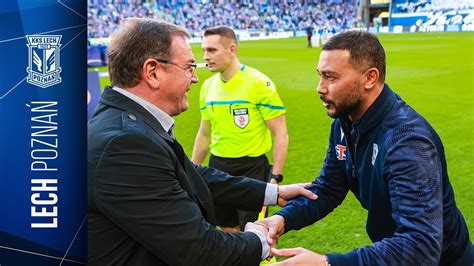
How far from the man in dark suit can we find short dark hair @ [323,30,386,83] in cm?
70

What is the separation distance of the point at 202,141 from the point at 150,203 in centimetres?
369

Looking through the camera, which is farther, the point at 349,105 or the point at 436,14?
the point at 436,14

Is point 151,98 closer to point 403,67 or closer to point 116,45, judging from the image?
point 116,45

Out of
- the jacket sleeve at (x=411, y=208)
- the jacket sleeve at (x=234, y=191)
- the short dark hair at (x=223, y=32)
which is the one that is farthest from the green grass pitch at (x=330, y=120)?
the jacket sleeve at (x=411, y=208)

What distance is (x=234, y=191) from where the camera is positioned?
2896 millimetres

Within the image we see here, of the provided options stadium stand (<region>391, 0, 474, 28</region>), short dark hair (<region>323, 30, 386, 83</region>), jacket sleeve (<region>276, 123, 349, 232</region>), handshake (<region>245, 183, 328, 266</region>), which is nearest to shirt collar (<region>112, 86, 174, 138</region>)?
handshake (<region>245, 183, 328, 266</region>)

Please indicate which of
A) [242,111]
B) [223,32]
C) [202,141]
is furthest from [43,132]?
[202,141]

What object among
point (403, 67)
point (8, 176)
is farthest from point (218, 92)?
point (403, 67)

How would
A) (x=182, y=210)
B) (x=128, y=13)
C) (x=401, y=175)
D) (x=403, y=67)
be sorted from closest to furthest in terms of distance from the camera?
1. (x=182, y=210)
2. (x=401, y=175)
3. (x=403, y=67)
4. (x=128, y=13)

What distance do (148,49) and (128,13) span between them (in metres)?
48.5

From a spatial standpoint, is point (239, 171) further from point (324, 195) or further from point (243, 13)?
point (243, 13)

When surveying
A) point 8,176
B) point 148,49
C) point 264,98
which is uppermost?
point 148,49

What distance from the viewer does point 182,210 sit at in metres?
1.86

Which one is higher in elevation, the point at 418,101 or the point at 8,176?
the point at 8,176
